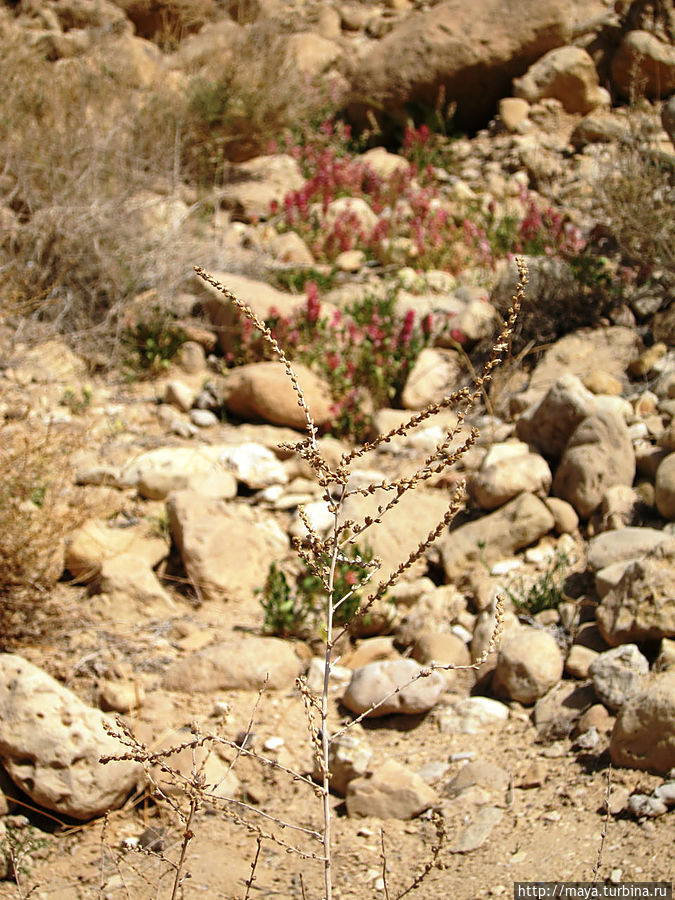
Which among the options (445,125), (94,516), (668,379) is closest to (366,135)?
(445,125)

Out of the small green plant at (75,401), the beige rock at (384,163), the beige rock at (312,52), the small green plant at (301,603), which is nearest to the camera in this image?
the small green plant at (301,603)

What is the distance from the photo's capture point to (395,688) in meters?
3.45

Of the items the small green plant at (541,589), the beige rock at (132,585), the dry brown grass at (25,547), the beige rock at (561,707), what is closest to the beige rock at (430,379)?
the small green plant at (541,589)

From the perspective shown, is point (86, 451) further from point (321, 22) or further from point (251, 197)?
point (321, 22)

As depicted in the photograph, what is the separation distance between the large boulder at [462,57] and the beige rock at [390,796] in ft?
27.6

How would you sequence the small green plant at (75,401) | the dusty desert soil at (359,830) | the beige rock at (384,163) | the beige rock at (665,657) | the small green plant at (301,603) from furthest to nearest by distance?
the beige rock at (384,163), the small green plant at (75,401), the small green plant at (301,603), the beige rock at (665,657), the dusty desert soil at (359,830)

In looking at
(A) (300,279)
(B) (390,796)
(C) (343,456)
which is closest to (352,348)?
(A) (300,279)

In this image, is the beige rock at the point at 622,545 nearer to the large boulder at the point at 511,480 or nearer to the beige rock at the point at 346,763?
the large boulder at the point at 511,480

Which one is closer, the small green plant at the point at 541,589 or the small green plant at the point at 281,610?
the small green plant at the point at 541,589

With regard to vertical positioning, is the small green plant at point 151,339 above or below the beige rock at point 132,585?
below

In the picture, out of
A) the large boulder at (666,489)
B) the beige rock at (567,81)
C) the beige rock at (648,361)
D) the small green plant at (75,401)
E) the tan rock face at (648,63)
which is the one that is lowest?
the small green plant at (75,401)

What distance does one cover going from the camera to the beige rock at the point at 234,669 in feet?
11.9

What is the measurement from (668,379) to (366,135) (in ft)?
19.4

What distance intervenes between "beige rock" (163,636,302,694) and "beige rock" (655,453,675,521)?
1.81 meters
